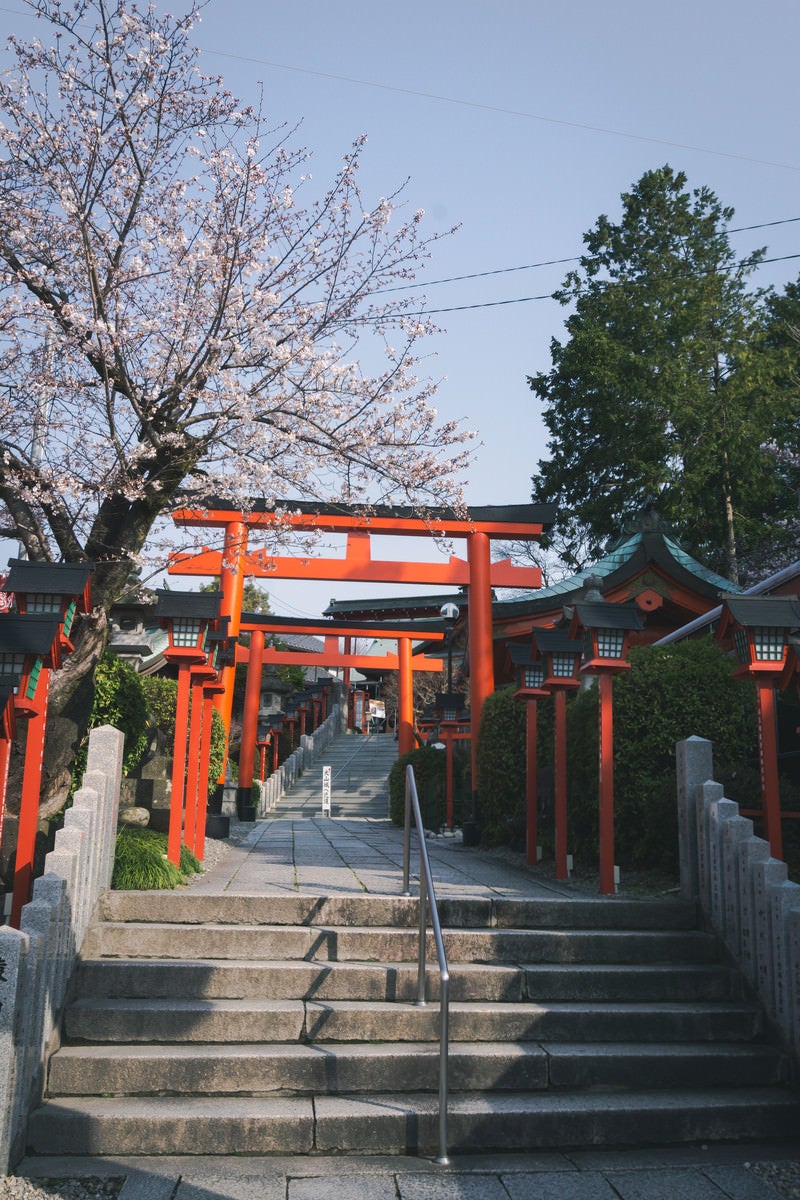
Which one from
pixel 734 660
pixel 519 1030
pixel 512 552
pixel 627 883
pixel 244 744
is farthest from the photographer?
pixel 512 552

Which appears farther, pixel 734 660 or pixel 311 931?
pixel 734 660

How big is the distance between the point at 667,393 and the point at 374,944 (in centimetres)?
1716

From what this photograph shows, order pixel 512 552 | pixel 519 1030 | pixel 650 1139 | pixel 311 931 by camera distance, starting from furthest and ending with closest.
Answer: pixel 512 552 < pixel 311 931 < pixel 519 1030 < pixel 650 1139

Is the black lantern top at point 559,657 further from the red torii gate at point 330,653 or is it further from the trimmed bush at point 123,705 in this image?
the red torii gate at point 330,653

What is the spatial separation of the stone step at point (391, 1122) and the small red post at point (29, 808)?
1.39m

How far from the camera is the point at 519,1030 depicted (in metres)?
4.76

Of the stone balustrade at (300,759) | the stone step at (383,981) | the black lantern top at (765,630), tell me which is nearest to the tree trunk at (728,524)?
the stone balustrade at (300,759)

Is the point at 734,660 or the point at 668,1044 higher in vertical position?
the point at 734,660

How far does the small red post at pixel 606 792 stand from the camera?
6625 millimetres

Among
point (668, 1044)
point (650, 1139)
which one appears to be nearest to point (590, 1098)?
point (650, 1139)

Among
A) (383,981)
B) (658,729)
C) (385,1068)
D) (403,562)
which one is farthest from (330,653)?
(385,1068)

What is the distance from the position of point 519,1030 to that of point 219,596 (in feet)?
13.2

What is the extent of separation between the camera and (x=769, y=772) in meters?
6.13

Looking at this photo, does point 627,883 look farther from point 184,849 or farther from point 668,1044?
point 184,849
